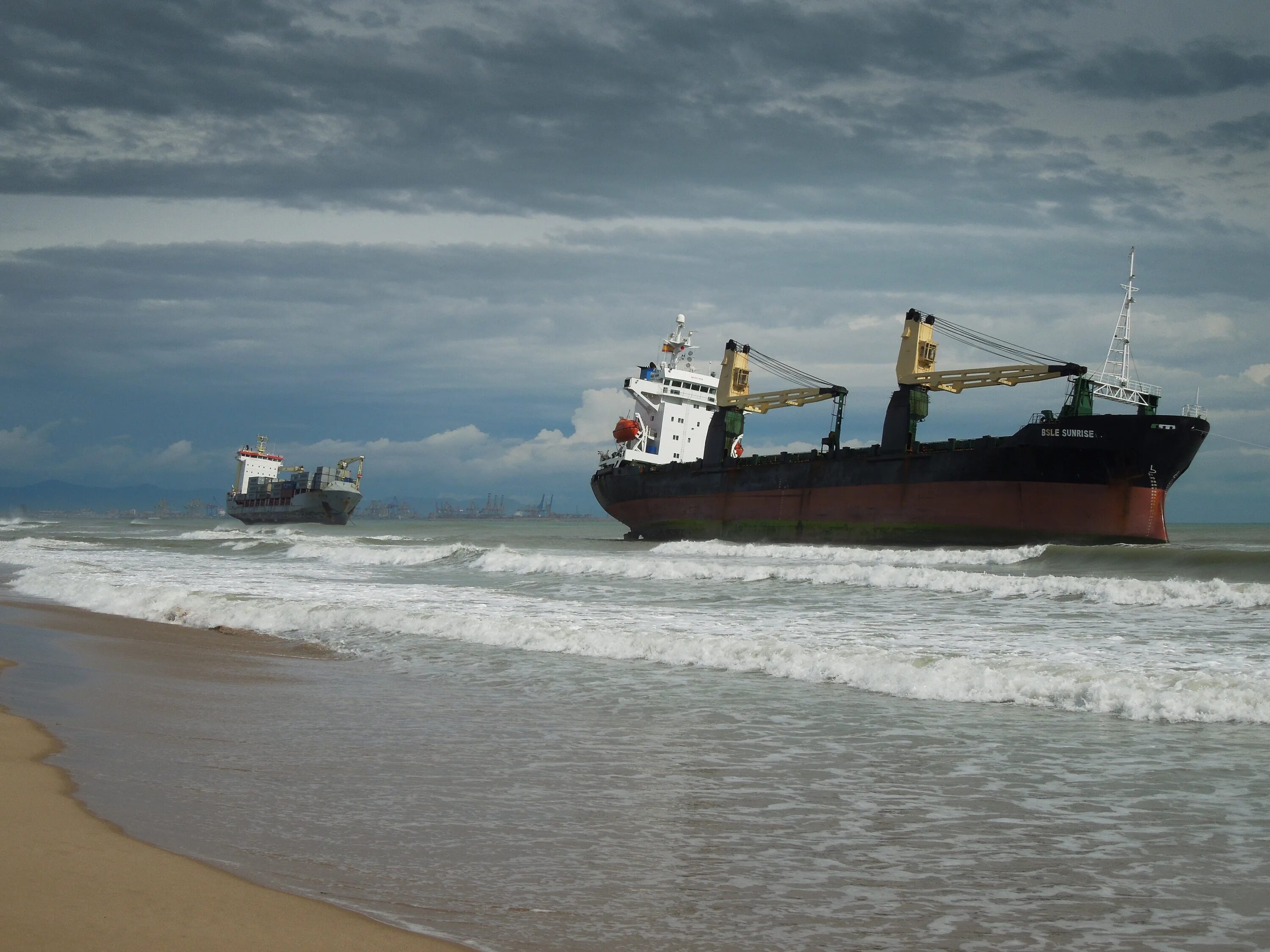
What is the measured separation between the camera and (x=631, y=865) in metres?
3.69

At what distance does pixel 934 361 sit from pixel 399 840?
3377 centimetres

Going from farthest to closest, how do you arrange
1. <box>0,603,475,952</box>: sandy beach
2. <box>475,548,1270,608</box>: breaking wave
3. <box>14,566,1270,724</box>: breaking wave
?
<box>475,548,1270,608</box>: breaking wave, <box>14,566,1270,724</box>: breaking wave, <box>0,603,475,952</box>: sandy beach

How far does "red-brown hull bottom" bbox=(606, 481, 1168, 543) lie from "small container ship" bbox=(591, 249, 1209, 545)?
4 cm

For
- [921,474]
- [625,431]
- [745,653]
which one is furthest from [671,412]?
[745,653]

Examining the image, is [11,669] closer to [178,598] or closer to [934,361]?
[178,598]

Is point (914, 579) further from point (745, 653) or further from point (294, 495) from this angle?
point (294, 495)

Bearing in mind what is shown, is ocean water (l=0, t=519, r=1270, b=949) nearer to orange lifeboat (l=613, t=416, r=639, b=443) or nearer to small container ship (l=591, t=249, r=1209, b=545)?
small container ship (l=591, t=249, r=1209, b=545)

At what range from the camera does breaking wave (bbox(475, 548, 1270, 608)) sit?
15.4 meters

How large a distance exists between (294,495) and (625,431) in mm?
43485

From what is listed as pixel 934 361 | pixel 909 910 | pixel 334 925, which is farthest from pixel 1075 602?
pixel 934 361

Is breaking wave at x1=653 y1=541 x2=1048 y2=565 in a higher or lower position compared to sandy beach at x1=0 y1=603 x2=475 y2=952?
higher

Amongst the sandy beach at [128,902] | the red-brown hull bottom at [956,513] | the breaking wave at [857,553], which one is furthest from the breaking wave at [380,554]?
the sandy beach at [128,902]

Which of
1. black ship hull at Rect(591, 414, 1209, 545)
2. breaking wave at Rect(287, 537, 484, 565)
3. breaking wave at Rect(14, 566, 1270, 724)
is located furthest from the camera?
breaking wave at Rect(287, 537, 484, 565)

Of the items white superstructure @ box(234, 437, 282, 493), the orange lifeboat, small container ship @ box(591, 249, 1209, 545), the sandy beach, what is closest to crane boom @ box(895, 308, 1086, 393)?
small container ship @ box(591, 249, 1209, 545)
